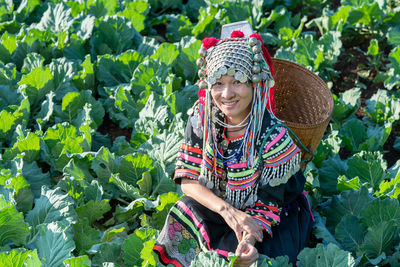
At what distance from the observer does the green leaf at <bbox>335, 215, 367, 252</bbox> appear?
293cm

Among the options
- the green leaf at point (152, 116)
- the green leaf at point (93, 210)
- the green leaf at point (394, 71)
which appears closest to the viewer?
the green leaf at point (93, 210)

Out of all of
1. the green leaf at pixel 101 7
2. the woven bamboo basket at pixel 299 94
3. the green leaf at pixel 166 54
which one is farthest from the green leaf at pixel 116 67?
the woven bamboo basket at pixel 299 94

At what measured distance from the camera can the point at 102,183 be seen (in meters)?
3.42

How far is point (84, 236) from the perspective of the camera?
292 centimetres

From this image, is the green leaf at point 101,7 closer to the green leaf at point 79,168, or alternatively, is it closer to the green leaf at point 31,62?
the green leaf at point 31,62

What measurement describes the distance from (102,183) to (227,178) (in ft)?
3.07

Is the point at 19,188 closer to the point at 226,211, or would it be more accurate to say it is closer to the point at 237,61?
the point at 226,211

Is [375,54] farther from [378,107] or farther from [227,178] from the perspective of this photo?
[227,178]

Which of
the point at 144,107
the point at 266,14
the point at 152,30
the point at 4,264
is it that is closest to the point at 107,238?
the point at 4,264

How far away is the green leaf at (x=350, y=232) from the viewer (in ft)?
9.61

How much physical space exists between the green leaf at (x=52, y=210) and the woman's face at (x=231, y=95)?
99cm

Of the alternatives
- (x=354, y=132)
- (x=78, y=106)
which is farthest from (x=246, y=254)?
(x=78, y=106)

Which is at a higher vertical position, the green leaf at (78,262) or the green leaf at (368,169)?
the green leaf at (78,262)

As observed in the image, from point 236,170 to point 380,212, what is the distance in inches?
31.4
